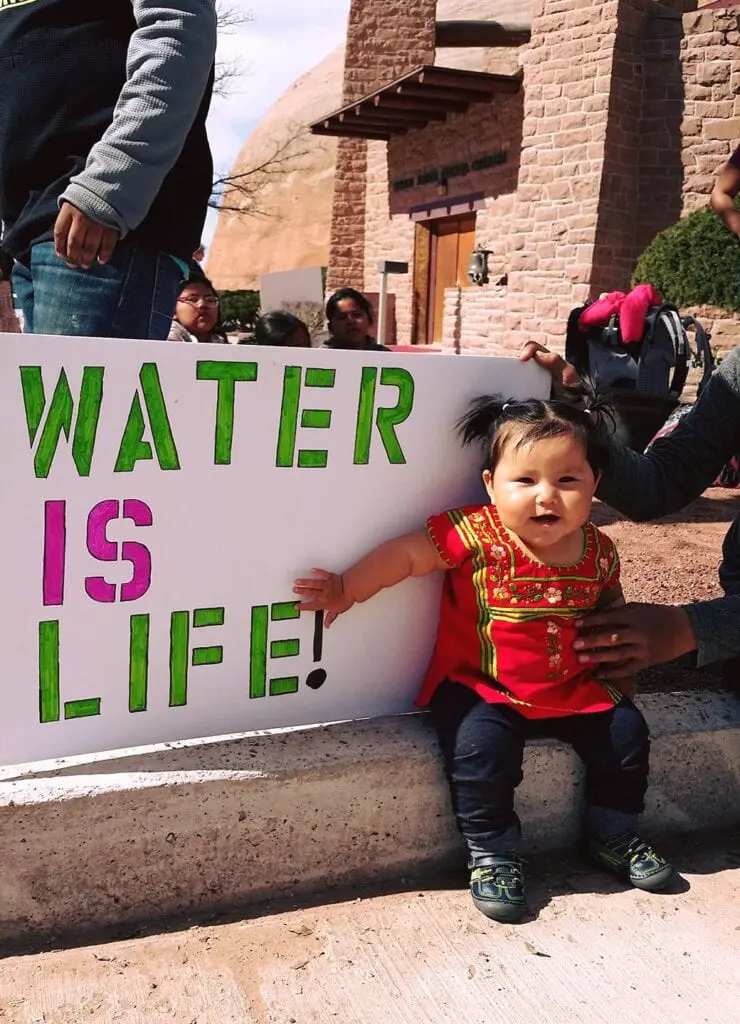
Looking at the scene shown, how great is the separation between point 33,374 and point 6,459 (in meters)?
0.15

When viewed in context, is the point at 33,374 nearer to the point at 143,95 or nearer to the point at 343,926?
the point at 143,95

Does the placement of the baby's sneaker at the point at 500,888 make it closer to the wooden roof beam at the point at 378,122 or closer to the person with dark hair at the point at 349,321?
the person with dark hair at the point at 349,321

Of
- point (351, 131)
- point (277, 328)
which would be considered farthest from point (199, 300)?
point (351, 131)

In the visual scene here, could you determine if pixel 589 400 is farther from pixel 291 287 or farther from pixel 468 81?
pixel 291 287

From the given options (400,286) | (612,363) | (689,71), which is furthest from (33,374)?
(400,286)

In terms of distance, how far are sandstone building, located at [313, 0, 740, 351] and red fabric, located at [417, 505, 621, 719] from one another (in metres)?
9.31

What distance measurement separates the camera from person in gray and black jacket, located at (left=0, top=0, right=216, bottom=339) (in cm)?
Result: 162

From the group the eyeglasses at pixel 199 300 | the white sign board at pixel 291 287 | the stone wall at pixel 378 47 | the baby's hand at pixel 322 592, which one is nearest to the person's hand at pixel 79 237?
the baby's hand at pixel 322 592

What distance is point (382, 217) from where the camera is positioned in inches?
631

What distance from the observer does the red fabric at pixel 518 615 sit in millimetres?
1794

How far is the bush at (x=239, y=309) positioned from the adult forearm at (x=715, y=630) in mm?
19573

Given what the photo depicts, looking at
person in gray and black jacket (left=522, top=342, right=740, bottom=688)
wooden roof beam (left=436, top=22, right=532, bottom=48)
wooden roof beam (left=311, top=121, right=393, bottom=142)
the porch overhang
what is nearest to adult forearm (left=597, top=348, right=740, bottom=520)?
person in gray and black jacket (left=522, top=342, right=740, bottom=688)

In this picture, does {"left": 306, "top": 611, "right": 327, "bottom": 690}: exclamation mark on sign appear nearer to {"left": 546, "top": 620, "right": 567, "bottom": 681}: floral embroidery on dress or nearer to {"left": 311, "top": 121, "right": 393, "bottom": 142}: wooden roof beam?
{"left": 546, "top": 620, "right": 567, "bottom": 681}: floral embroidery on dress

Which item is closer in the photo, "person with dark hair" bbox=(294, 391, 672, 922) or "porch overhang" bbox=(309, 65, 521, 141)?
"person with dark hair" bbox=(294, 391, 672, 922)
